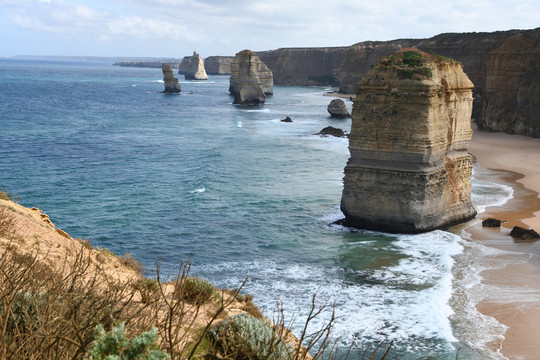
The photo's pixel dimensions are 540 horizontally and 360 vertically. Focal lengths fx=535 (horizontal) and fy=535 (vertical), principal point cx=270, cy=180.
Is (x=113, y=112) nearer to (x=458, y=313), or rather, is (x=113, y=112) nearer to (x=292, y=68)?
(x=458, y=313)

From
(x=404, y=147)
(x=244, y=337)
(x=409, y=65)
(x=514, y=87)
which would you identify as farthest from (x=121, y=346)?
(x=514, y=87)

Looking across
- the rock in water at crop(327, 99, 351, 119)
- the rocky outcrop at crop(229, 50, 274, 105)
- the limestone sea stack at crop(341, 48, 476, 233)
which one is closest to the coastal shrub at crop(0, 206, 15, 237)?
the limestone sea stack at crop(341, 48, 476, 233)

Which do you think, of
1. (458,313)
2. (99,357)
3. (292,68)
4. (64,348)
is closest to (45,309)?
(64,348)

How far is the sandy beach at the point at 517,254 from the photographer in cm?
1530

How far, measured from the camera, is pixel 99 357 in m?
5.50

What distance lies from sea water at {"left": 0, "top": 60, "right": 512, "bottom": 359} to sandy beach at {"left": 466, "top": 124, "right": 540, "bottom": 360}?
592 millimetres

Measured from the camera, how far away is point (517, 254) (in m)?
22.0

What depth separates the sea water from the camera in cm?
1653

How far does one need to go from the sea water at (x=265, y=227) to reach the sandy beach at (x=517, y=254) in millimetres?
592

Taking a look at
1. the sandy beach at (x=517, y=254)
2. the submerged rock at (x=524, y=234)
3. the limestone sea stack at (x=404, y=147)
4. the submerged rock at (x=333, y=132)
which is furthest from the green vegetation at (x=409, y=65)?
the submerged rock at (x=333, y=132)

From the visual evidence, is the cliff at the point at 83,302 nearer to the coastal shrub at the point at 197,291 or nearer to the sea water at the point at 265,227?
the coastal shrub at the point at 197,291

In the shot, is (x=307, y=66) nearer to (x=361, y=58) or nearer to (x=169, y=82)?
(x=361, y=58)

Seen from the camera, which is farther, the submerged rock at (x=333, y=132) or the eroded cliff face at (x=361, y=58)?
the eroded cliff face at (x=361, y=58)

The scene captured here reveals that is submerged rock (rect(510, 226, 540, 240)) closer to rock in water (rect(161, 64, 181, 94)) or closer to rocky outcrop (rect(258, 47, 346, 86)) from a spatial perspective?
rock in water (rect(161, 64, 181, 94))
